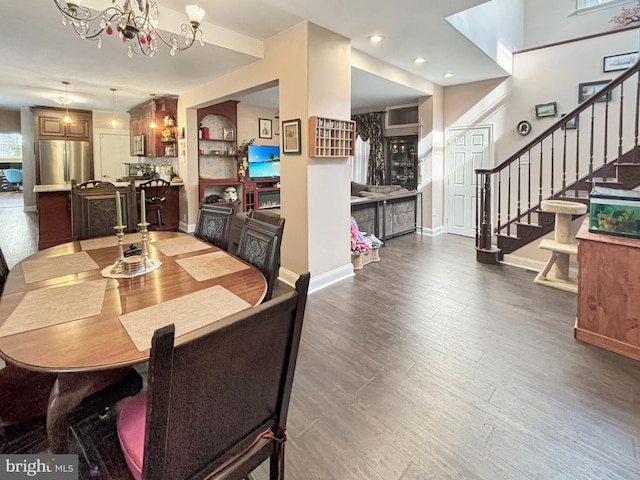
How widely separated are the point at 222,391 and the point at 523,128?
245 inches

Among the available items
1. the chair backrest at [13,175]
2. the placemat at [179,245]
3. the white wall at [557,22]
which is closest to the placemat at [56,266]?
the placemat at [179,245]

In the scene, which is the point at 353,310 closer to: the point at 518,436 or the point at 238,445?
the point at 518,436

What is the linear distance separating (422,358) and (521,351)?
729 millimetres

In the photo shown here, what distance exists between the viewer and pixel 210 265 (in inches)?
79.0

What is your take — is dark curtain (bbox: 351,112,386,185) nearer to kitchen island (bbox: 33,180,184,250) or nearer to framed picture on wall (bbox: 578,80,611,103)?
framed picture on wall (bbox: 578,80,611,103)

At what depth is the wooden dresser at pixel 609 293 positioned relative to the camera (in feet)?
7.77

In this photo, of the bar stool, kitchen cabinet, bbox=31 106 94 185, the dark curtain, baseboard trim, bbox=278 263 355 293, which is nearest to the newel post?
the bar stool

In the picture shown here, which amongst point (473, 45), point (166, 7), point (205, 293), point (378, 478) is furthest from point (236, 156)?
point (378, 478)

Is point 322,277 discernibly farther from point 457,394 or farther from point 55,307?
point 55,307

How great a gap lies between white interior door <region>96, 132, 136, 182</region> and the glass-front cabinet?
631 centimetres

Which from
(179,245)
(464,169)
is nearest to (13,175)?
(179,245)

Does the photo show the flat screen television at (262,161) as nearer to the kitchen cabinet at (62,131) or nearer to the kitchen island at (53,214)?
the kitchen island at (53,214)

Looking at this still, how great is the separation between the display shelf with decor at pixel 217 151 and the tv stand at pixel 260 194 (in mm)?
172

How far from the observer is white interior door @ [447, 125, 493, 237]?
239 inches
